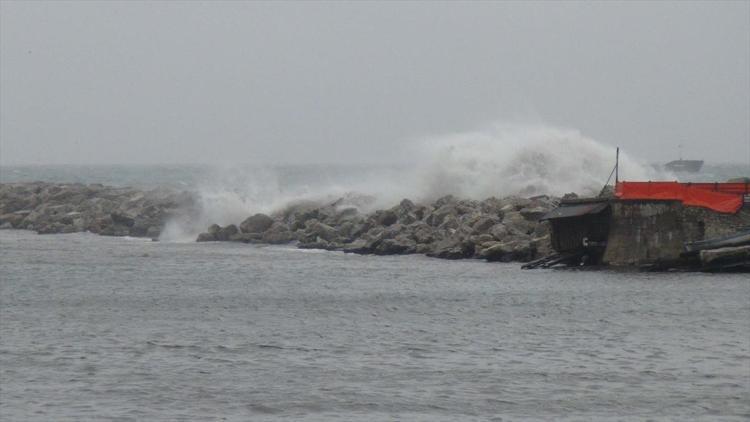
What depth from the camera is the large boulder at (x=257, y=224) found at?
54.2 metres

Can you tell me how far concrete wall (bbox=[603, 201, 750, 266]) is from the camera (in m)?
35.8

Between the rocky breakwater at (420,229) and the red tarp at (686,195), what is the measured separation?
340cm

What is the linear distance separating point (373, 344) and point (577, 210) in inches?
583

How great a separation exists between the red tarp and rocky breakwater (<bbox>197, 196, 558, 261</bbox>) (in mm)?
3399

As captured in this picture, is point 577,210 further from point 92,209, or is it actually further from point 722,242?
point 92,209

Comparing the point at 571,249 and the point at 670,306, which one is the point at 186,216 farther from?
the point at 670,306

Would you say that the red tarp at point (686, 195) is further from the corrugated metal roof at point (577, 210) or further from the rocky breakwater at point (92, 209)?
the rocky breakwater at point (92, 209)

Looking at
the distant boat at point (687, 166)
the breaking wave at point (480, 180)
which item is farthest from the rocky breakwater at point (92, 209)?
the distant boat at point (687, 166)

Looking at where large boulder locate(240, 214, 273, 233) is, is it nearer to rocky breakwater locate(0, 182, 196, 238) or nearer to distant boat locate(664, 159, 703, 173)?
rocky breakwater locate(0, 182, 196, 238)

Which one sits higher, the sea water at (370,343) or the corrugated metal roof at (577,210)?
the corrugated metal roof at (577,210)

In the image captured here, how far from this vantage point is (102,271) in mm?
39250

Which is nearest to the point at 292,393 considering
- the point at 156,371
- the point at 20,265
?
the point at 156,371

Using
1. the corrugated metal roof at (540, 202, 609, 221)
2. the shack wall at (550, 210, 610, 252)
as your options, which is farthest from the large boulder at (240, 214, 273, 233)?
the corrugated metal roof at (540, 202, 609, 221)

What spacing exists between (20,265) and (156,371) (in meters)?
21.7
